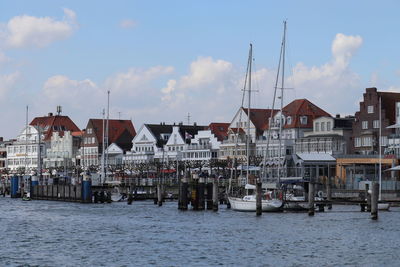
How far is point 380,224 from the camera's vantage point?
261ft

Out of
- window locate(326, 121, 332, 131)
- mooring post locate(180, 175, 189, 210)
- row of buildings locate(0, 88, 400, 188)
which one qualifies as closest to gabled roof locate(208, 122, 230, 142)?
row of buildings locate(0, 88, 400, 188)

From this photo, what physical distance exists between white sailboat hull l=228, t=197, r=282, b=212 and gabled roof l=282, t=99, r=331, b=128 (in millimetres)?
78720

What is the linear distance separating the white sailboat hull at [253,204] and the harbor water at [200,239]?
0.75m

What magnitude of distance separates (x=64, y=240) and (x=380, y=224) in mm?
27352

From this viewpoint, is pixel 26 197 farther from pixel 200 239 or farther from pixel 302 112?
pixel 200 239

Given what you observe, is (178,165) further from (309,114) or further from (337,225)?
(337,225)

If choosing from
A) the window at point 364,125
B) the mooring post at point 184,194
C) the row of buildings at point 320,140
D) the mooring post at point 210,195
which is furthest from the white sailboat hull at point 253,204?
the window at point 364,125

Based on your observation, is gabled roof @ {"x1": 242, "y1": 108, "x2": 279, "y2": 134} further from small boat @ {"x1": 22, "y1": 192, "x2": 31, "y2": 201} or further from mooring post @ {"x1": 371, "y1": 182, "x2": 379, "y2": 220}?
mooring post @ {"x1": 371, "y1": 182, "x2": 379, "y2": 220}

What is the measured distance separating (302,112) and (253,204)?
272ft

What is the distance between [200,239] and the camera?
68.4m

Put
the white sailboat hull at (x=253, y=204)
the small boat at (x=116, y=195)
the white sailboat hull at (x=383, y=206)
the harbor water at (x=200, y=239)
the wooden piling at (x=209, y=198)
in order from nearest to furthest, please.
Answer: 1. the harbor water at (x=200, y=239)
2. the white sailboat hull at (x=253, y=204)
3. the white sailboat hull at (x=383, y=206)
4. the wooden piling at (x=209, y=198)
5. the small boat at (x=116, y=195)

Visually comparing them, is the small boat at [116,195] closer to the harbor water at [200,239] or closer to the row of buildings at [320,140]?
the row of buildings at [320,140]

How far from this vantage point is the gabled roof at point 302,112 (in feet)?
563

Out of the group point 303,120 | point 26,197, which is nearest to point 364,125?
point 303,120
